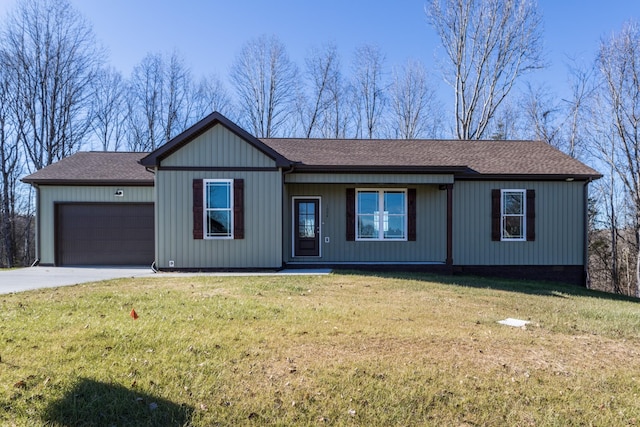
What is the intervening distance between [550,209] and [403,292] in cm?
669

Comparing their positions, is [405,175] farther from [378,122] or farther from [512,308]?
[378,122]

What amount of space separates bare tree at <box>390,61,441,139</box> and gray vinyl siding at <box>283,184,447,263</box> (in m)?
13.3

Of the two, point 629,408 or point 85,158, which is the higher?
point 85,158

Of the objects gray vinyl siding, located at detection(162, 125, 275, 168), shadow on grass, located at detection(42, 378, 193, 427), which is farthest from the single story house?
shadow on grass, located at detection(42, 378, 193, 427)

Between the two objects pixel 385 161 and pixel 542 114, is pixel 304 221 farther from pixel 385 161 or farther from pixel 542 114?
pixel 542 114

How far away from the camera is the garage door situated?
12.1 meters

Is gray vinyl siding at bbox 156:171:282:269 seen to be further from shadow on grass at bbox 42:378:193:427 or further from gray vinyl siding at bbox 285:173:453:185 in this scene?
shadow on grass at bbox 42:378:193:427

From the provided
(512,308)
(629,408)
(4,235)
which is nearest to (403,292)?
(512,308)

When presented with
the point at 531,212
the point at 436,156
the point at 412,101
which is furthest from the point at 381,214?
the point at 412,101

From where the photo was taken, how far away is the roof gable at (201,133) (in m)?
9.93

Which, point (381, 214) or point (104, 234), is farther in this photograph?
point (104, 234)

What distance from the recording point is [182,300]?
20.1 feet

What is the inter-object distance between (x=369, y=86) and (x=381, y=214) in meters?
15.1

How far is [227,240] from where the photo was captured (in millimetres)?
10227
